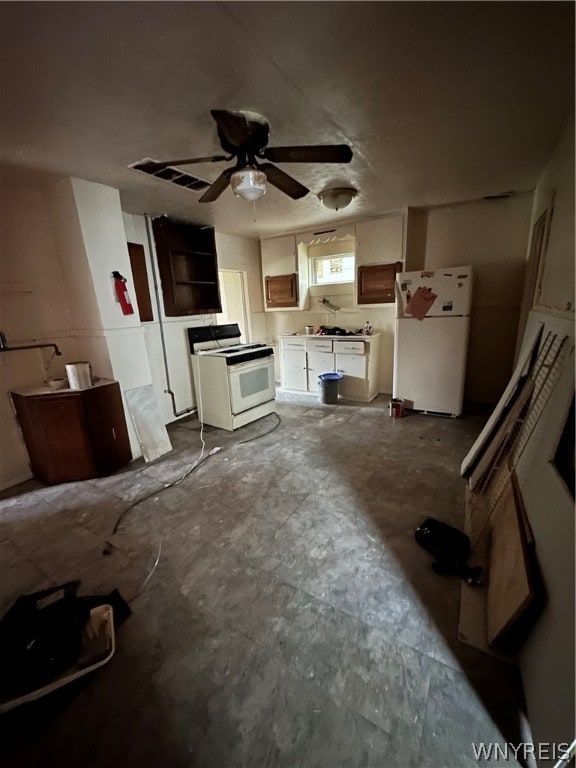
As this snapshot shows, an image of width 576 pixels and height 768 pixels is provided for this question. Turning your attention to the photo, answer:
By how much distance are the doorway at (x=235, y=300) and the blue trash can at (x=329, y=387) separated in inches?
66.8

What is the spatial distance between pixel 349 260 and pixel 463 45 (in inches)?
133

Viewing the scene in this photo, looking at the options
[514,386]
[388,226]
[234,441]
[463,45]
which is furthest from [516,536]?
[388,226]

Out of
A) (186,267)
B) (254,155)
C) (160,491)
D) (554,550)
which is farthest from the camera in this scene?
(186,267)

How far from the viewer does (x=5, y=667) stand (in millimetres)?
1235

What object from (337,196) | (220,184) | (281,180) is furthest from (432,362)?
(220,184)

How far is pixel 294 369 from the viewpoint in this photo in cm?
489

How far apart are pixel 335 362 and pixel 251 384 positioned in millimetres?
1405

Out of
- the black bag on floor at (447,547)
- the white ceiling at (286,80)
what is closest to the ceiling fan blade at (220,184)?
the white ceiling at (286,80)

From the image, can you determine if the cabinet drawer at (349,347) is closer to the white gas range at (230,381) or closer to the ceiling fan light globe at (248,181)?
the white gas range at (230,381)

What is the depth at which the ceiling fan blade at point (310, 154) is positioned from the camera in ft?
5.39

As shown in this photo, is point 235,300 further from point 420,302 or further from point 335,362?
point 420,302

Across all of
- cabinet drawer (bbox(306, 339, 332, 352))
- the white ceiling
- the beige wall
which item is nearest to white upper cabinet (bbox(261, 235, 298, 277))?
cabinet drawer (bbox(306, 339, 332, 352))

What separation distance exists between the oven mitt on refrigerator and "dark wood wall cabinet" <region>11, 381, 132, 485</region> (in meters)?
3.38

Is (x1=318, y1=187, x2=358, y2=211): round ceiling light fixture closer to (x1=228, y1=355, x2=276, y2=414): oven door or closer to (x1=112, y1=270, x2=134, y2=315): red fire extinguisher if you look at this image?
(x1=228, y1=355, x2=276, y2=414): oven door
